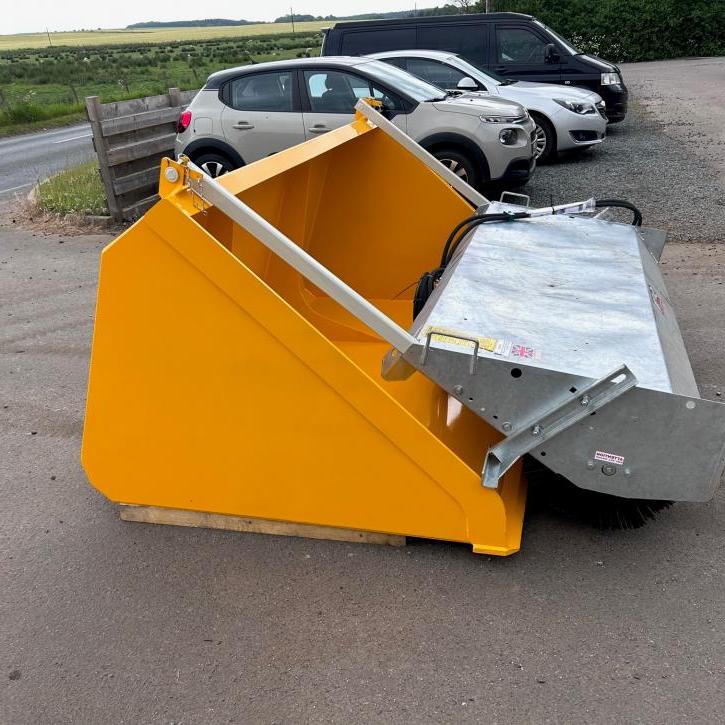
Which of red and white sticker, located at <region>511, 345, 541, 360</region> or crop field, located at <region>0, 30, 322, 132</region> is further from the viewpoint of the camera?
crop field, located at <region>0, 30, 322, 132</region>

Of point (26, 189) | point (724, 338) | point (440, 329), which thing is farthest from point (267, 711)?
point (26, 189)

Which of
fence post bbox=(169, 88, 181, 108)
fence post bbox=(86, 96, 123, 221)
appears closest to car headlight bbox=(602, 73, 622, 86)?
→ fence post bbox=(169, 88, 181, 108)

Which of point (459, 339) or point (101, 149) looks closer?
point (459, 339)

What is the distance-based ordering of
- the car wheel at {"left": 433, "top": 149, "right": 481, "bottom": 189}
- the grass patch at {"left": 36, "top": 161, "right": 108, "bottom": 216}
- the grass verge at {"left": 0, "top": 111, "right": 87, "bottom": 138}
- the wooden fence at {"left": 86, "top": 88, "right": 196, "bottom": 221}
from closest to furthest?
the car wheel at {"left": 433, "top": 149, "right": 481, "bottom": 189} < the wooden fence at {"left": 86, "top": 88, "right": 196, "bottom": 221} < the grass patch at {"left": 36, "top": 161, "right": 108, "bottom": 216} < the grass verge at {"left": 0, "top": 111, "right": 87, "bottom": 138}

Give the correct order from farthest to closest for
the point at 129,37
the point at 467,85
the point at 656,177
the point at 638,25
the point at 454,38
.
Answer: the point at 129,37 → the point at 638,25 → the point at 454,38 → the point at 467,85 → the point at 656,177

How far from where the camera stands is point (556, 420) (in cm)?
248

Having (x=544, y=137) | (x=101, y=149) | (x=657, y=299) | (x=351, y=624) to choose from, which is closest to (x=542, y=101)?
(x=544, y=137)

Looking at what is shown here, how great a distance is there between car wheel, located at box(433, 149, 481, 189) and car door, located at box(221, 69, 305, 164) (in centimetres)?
162

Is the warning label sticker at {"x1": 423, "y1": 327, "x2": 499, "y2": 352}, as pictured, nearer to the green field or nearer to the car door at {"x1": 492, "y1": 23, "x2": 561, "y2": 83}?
the car door at {"x1": 492, "y1": 23, "x2": 561, "y2": 83}

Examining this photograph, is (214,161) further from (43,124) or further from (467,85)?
(43,124)

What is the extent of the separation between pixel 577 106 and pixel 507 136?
297 cm

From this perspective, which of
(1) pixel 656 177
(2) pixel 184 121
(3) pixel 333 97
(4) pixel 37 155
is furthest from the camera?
(4) pixel 37 155

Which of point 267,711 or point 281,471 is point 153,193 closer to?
point 281,471

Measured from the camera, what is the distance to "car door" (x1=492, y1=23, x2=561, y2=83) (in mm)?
12125
